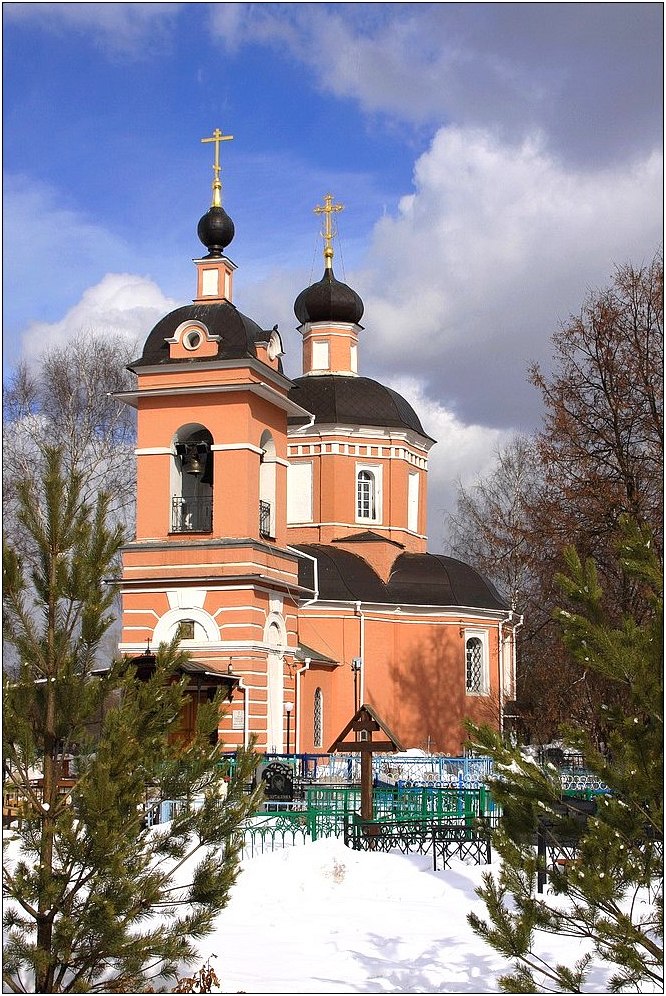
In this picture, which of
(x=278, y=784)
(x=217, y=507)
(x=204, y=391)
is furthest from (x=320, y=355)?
(x=278, y=784)

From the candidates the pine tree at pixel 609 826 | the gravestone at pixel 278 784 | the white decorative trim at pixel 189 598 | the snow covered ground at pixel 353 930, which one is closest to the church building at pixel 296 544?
the white decorative trim at pixel 189 598

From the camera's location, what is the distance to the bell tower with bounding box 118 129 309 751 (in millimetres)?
21672

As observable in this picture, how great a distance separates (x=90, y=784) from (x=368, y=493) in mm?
25712

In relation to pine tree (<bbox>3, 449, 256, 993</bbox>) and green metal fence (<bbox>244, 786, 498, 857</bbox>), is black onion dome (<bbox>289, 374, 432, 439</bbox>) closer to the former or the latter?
green metal fence (<bbox>244, 786, 498, 857</bbox>)

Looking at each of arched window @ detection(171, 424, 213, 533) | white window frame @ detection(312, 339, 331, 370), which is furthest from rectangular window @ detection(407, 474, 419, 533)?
arched window @ detection(171, 424, 213, 533)

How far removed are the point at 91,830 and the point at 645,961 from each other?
3.04 meters

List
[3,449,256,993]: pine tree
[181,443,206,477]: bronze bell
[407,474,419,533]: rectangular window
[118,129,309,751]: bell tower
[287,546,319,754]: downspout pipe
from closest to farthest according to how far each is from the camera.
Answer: [3,449,256,993]: pine tree → [118,129,309,751]: bell tower → [181,443,206,477]: bronze bell → [287,546,319,754]: downspout pipe → [407,474,419,533]: rectangular window

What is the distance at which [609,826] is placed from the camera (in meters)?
6.59

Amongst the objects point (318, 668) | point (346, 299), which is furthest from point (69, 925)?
point (346, 299)

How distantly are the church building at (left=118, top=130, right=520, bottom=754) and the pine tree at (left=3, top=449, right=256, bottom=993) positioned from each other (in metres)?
8.23

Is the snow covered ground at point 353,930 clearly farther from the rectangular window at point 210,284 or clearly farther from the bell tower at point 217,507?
the rectangular window at point 210,284

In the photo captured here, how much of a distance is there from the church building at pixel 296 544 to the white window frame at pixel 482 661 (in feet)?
0.16

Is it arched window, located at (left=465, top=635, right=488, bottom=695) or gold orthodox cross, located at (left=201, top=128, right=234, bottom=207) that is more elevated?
gold orthodox cross, located at (left=201, top=128, right=234, bottom=207)

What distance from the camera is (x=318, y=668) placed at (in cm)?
2781
